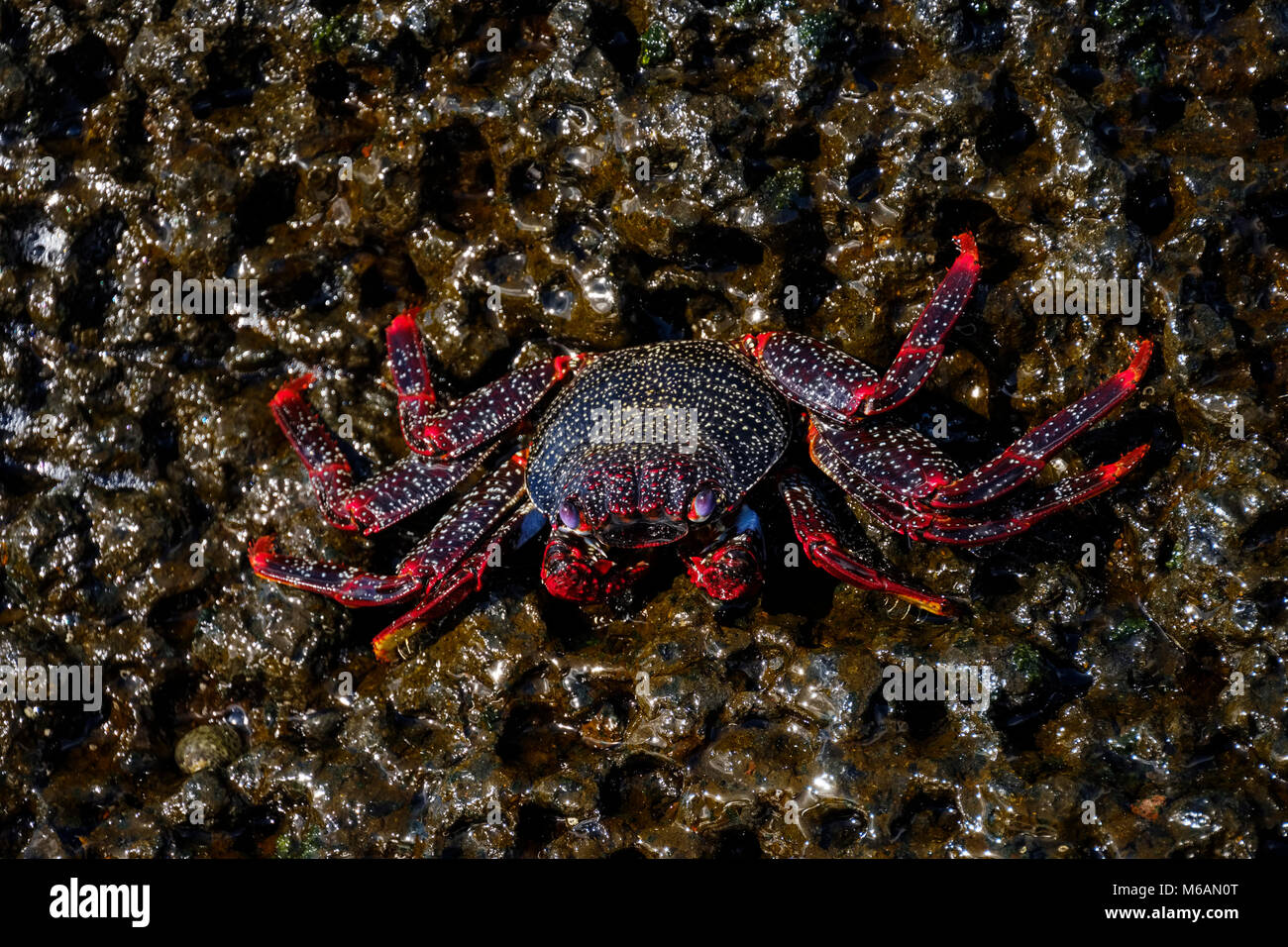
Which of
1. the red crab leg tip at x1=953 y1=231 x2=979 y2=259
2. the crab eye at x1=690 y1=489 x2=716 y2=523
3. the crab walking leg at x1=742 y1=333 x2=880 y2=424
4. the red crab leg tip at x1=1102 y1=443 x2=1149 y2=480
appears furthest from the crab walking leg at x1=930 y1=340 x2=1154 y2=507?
the crab eye at x1=690 y1=489 x2=716 y2=523

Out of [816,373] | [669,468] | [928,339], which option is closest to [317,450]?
[669,468]

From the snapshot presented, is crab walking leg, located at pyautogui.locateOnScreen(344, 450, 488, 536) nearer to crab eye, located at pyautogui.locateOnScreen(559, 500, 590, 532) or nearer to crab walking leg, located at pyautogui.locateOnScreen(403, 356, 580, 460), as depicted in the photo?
crab walking leg, located at pyautogui.locateOnScreen(403, 356, 580, 460)

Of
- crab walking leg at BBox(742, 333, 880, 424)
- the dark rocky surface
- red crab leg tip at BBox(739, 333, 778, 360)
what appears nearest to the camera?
the dark rocky surface

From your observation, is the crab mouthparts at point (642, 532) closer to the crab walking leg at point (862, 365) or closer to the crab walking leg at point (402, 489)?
the crab walking leg at point (862, 365)

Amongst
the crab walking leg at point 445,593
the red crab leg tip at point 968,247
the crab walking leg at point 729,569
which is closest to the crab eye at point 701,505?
the crab walking leg at point 729,569

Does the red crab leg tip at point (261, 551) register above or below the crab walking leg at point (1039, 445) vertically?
below

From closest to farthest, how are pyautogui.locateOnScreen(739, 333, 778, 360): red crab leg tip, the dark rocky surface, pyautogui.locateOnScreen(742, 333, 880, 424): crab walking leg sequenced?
→ 1. the dark rocky surface
2. pyautogui.locateOnScreen(742, 333, 880, 424): crab walking leg
3. pyautogui.locateOnScreen(739, 333, 778, 360): red crab leg tip

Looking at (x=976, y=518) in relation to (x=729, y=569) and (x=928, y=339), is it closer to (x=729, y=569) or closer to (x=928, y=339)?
(x=928, y=339)
